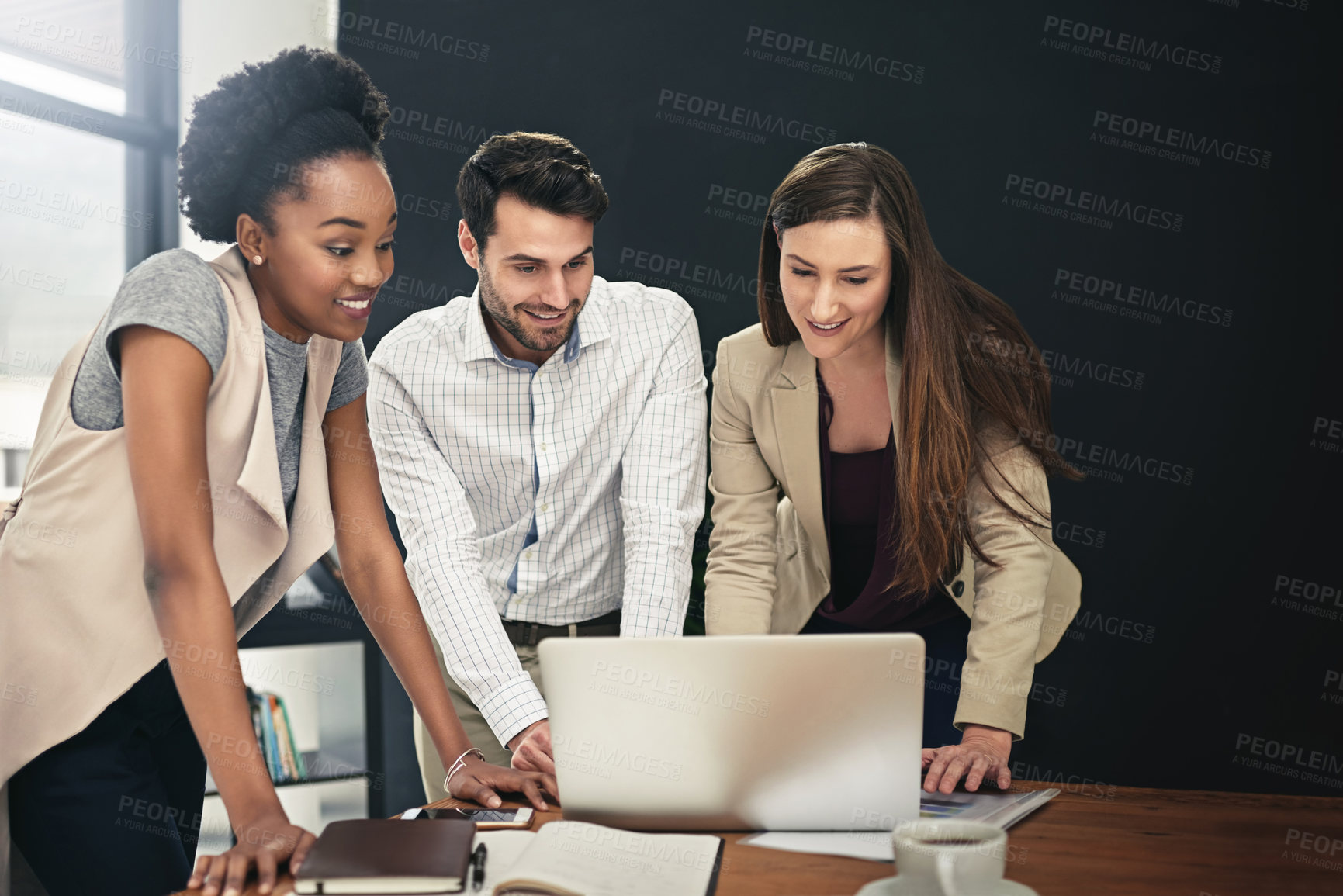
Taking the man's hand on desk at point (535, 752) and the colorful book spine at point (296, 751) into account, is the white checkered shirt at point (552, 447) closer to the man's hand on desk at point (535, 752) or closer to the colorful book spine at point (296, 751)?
the man's hand on desk at point (535, 752)

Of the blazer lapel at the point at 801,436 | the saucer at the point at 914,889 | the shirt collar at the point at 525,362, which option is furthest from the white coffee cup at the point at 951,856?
the shirt collar at the point at 525,362

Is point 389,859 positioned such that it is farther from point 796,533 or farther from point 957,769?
point 796,533

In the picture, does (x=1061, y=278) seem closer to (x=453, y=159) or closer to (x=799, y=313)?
(x=799, y=313)

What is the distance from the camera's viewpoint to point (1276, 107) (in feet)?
9.64

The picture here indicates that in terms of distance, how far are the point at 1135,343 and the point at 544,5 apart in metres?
2.06

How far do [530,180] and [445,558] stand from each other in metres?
0.72

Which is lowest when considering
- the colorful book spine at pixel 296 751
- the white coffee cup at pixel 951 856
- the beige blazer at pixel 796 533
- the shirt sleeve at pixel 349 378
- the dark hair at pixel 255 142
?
the colorful book spine at pixel 296 751

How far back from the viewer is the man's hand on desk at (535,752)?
1.51m

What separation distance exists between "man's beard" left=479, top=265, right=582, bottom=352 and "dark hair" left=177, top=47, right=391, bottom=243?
48 cm

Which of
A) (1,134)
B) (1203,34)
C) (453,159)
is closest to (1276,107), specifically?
(1203,34)

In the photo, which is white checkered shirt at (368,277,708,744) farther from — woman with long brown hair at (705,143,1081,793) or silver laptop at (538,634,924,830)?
silver laptop at (538,634,924,830)

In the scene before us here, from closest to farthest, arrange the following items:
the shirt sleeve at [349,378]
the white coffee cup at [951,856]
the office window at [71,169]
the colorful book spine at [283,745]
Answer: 1. the white coffee cup at [951,856]
2. the shirt sleeve at [349,378]
3. the office window at [71,169]
4. the colorful book spine at [283,745]

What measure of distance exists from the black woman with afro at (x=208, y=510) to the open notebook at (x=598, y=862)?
0.73 ft

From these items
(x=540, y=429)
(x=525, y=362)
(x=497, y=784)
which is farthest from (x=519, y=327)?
(x=497, y=784)
